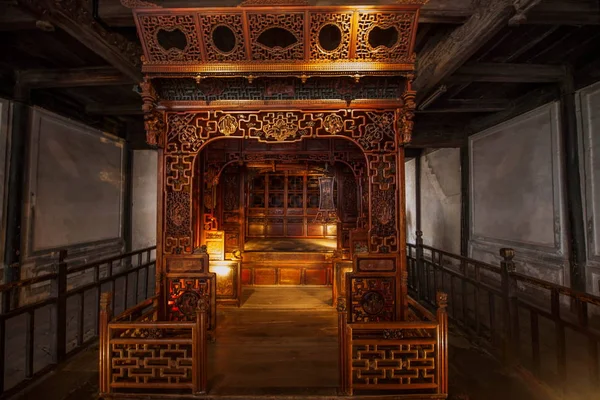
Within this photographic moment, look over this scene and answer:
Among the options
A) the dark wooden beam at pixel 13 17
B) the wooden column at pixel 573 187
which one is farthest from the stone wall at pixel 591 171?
the dark wooden beam at pixel 13 17

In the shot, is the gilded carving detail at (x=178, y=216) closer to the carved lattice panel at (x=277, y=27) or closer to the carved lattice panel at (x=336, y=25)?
the carved lattice panel at (x=277, y=27)

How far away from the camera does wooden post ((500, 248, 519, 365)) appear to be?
2816 millimetres

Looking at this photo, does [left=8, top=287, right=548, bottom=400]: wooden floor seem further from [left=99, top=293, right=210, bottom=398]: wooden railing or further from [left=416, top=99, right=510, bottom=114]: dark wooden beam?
[left=416, top=99, right=510, bottom=114]: dark wooden beam

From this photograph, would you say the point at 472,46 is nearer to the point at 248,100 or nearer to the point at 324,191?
the point at 248,100

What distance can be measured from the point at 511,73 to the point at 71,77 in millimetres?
6646

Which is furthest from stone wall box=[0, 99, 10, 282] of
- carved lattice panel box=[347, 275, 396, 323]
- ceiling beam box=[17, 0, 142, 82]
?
carved lattice panel box=[347, 275, 396, 323]

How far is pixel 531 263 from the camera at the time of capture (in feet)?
16.3

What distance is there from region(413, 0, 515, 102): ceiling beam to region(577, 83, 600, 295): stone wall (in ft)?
6.92

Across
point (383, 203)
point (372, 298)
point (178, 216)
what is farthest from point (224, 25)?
point (372, 298)

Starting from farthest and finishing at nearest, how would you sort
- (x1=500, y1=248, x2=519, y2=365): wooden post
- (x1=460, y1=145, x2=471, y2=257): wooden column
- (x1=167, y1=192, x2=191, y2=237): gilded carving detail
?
(x1=460, y1=145, x2=471, y2=257): wooden column
(x1=167, y1=192, x2=191, y2=237): gilded carving detail
(x1=500, y1=248, x2=519, y2=365): wooden post

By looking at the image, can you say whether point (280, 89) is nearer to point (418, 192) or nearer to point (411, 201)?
point (418, 192)

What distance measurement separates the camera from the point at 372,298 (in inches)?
121

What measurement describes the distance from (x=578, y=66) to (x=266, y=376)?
592cm

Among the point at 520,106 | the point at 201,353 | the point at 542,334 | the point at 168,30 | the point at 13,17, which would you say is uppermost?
the point at 13,17
